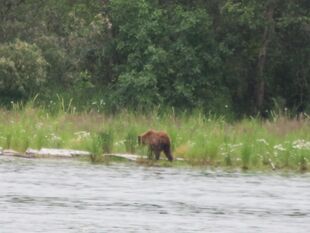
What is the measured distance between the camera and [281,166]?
76.9 feet

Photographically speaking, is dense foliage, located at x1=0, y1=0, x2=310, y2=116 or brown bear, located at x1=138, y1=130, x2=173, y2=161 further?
dense foliage, located at x1=0, y1=0, x2=310, y2=116

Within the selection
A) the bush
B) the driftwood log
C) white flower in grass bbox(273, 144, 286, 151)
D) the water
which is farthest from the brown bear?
the bush

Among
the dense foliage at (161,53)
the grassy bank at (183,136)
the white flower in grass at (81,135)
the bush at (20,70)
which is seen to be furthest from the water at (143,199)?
the dense foliage at (161,53)

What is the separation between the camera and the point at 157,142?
23469mm

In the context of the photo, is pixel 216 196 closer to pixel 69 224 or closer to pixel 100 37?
pixel 69 224

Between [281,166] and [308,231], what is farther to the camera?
[281,166]

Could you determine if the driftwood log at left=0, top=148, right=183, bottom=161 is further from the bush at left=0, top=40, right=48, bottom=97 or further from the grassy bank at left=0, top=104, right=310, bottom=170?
the bush at left=0, top=40, right=48, bottom=97

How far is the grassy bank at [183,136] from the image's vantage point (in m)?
23.6

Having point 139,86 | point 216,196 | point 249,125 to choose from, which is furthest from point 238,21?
point 216,196

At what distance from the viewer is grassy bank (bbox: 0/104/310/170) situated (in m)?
23.6

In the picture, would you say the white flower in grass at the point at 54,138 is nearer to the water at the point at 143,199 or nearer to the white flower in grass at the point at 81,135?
the white flower in grass at the point at 81,135

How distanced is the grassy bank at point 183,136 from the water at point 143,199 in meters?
1.33

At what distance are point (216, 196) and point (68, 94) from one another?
1961 cm

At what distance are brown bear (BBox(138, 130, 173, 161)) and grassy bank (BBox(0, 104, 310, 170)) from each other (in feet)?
1.27
